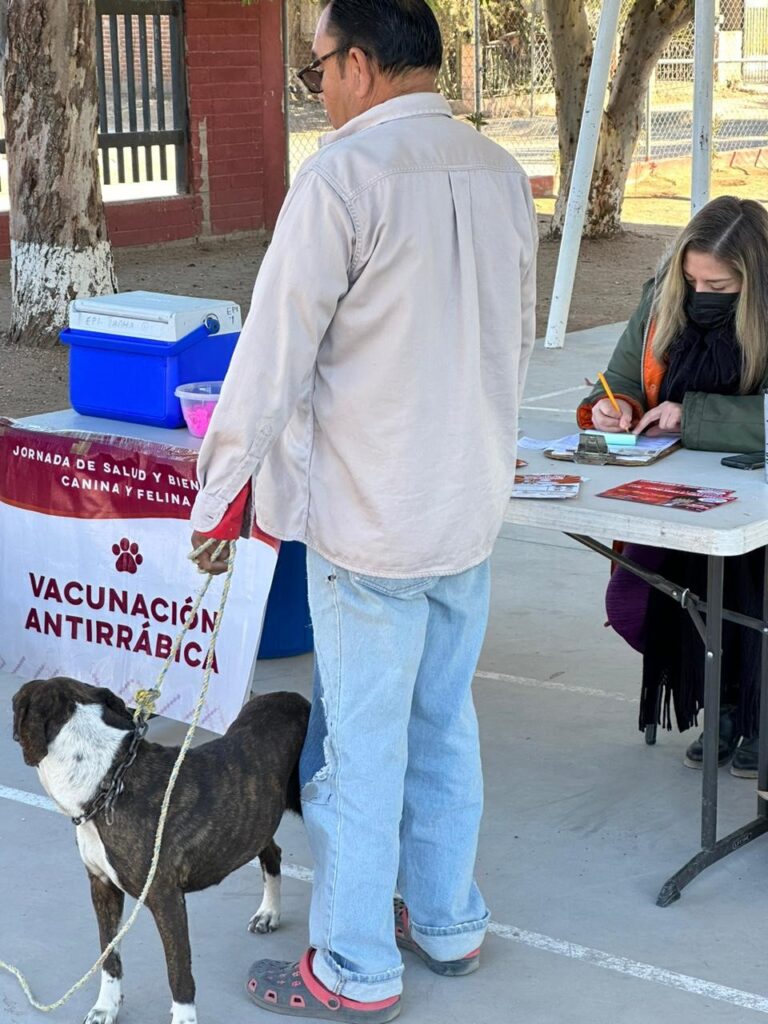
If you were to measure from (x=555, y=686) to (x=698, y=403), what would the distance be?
4.45 feet

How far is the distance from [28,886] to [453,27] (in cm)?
2378

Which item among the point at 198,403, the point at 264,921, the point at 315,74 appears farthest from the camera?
the point at 198,403

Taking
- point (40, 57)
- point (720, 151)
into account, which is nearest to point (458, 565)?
point (40, 57)

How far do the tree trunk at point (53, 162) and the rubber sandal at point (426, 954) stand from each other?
727cm

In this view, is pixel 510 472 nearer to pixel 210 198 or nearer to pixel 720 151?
pixel 210 198

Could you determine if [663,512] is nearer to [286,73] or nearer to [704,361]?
[704,361]

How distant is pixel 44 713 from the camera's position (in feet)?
9.06

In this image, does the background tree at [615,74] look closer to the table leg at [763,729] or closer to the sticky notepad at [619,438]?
the sticky notepad at [619,438]

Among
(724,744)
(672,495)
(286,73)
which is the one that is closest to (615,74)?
(286,73)

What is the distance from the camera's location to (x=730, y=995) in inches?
119

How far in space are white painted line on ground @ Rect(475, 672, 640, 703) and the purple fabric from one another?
584 millimetres

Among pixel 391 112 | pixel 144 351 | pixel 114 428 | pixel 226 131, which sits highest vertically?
pixel 226 131

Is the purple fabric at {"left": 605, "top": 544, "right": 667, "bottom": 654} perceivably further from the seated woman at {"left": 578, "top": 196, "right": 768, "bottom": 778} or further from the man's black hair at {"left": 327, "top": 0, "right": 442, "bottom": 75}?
the man's black hair at {"left": 327, "top": 0, "right": 442, "bottom": 75}

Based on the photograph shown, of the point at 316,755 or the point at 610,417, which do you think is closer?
the point at 316,755
